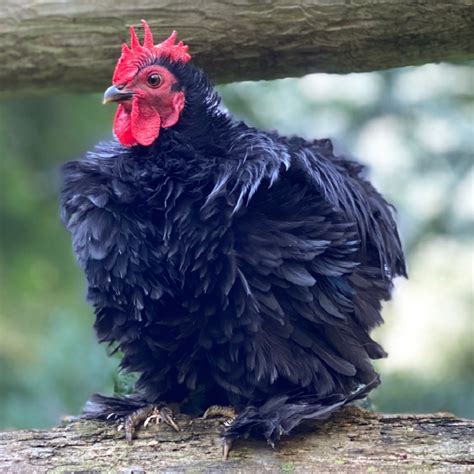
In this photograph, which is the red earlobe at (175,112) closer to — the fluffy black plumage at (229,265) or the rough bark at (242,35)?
the fluffy black plumage at (229,265)

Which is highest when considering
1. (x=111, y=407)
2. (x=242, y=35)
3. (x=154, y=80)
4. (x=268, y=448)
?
(x=242, y=35)

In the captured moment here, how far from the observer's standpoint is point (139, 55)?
2.42 m

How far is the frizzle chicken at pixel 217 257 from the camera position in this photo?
225 cm

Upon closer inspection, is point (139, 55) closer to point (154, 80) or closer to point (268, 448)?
point (154, 80)

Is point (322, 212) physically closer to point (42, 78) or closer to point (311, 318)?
point (311, 318)

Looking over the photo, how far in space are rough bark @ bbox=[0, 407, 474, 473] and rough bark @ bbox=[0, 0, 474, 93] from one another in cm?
104

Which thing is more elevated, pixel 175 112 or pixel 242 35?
pixel 242 35

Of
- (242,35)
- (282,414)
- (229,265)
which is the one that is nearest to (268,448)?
(282,414)

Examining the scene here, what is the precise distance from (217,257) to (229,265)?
0.12ft

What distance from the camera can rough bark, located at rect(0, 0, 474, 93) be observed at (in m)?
2.55

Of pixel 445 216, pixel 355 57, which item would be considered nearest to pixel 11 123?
pixel 445 216

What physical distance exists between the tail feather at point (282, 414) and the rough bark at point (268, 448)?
4cm

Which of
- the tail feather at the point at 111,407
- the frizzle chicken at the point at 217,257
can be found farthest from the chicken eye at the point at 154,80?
the tail feather at the point at 111,407

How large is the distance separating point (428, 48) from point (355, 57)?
21 cm
